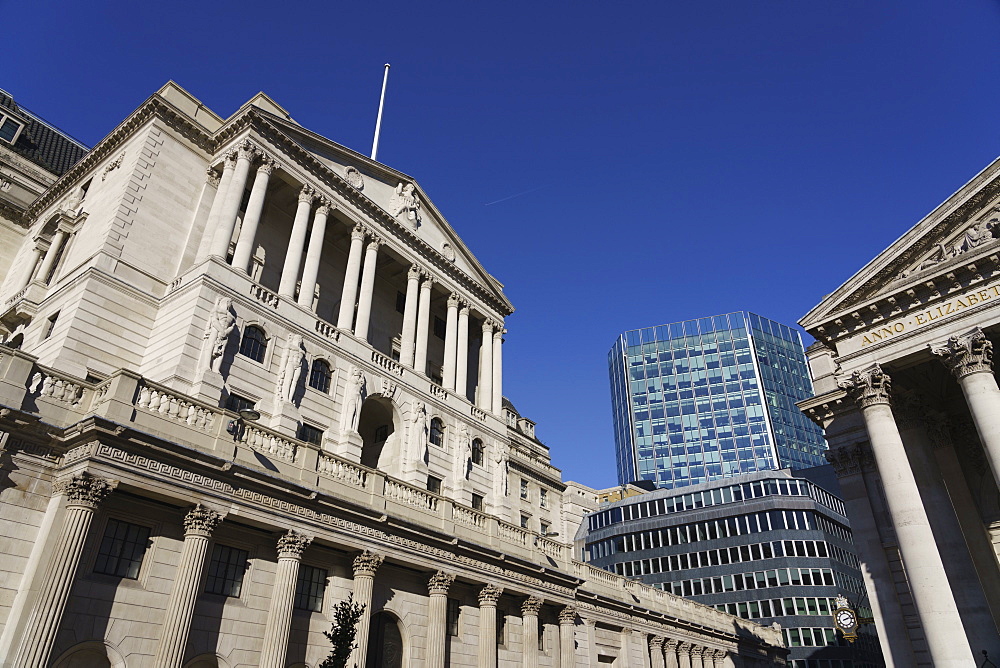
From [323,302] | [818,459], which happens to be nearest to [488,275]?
[323,302]

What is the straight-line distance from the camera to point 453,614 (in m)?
30.0

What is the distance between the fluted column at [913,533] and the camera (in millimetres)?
21094

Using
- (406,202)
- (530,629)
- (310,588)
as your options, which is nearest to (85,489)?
(310,588)

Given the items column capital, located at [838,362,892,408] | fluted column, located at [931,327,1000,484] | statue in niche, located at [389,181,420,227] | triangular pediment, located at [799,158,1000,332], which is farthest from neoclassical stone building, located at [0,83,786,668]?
fluted column, located at [931,327,1000,484]

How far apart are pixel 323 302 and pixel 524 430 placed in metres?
23.9

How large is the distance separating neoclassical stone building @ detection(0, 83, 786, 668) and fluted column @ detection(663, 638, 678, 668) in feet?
1.00

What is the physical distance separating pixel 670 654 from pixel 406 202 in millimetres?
36333

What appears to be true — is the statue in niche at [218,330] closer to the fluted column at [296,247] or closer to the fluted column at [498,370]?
the fluted column at [296,247]

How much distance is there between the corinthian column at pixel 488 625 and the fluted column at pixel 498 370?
14.0 m

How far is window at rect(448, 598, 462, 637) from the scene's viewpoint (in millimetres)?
29577

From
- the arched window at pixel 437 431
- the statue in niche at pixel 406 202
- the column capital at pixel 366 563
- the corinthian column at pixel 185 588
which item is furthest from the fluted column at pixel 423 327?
the corinthian column at pixel 185 588

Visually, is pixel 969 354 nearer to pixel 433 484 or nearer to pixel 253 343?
pixel 433 484

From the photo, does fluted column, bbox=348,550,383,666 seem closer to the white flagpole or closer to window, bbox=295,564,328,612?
window, bbox=295,564,328,612

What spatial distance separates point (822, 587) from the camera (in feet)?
229
